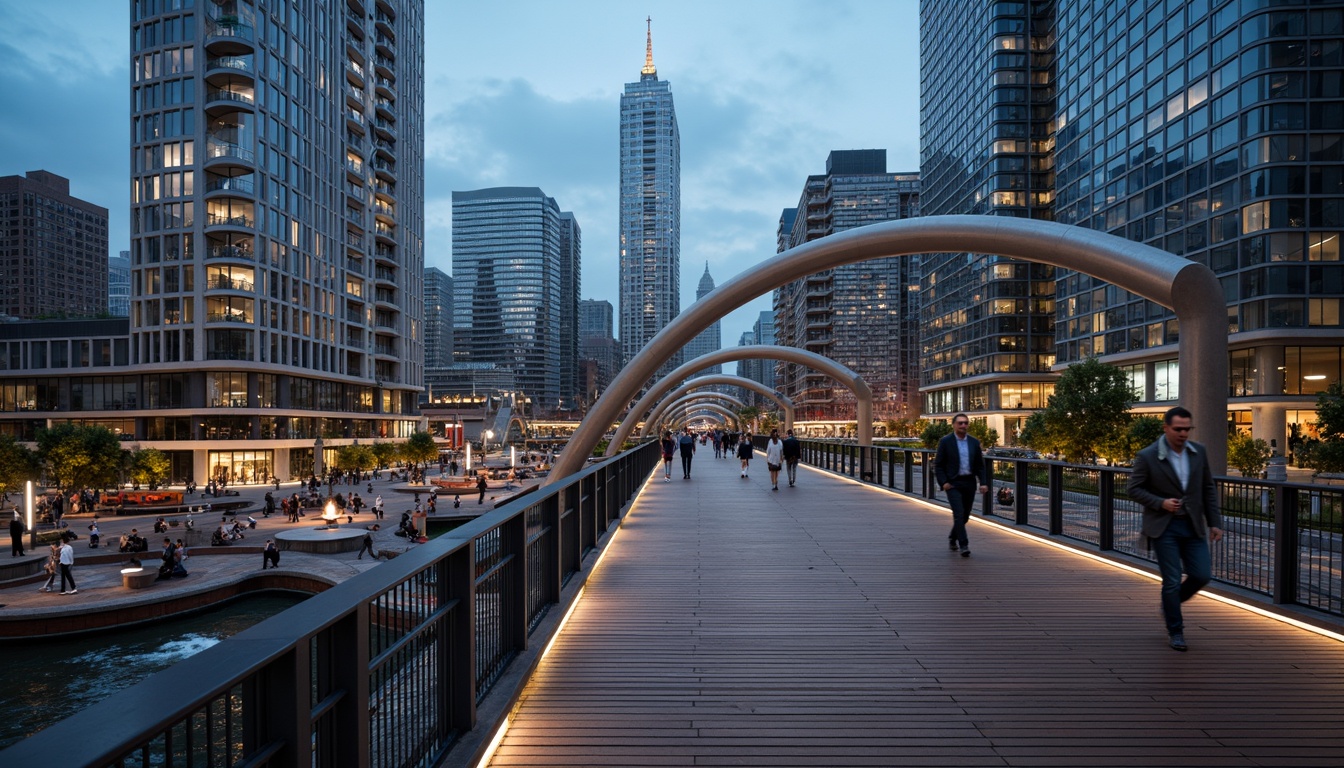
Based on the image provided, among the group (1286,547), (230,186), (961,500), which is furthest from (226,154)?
(1286,547)

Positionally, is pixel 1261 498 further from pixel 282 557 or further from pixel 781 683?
pixel 282 557

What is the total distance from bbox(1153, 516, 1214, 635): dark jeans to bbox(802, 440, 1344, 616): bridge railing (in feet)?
1.00

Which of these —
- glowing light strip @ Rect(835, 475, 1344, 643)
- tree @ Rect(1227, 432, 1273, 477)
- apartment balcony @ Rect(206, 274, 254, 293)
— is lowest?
tree @ Rect(1227, 432, 1273, 477)

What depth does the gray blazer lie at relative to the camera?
5.41m

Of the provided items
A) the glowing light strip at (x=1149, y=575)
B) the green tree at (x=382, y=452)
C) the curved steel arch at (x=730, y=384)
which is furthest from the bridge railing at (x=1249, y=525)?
the green tree at (x=382, y=452)

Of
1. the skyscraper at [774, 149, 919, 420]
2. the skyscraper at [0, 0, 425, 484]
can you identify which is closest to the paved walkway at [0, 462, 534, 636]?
the skyscraper at [0, 0, 425, 484]

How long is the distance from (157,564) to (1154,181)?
64336mm

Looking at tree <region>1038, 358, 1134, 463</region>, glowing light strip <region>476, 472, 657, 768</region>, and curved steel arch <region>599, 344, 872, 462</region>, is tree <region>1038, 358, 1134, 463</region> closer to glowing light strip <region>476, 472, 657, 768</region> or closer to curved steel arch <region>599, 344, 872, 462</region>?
curved steel arch <region>599, 344, 872, 462</region>

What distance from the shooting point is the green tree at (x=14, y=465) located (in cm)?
3438

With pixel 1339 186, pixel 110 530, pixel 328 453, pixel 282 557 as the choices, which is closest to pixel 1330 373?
pixel 1339 186

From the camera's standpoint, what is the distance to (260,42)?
1957 inches

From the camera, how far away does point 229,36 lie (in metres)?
48.2

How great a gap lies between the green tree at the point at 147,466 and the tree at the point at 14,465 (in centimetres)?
464

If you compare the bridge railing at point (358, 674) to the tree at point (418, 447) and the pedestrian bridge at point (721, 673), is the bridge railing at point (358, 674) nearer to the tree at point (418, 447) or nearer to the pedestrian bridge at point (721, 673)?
the pedestrian bridge at point (721, 673)
